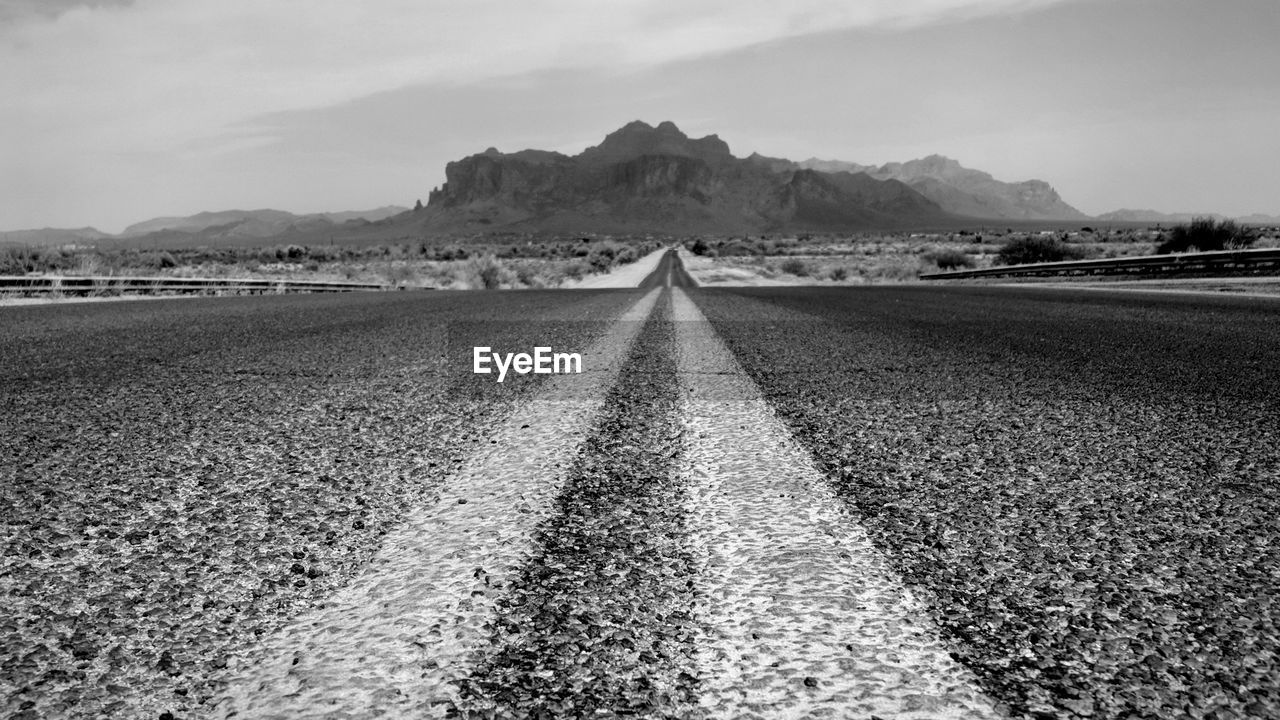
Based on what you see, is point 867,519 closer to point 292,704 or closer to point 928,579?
point 928,579

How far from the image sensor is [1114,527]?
1.86m

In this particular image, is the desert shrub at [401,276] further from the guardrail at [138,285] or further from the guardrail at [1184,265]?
the guardrail at [1184,265]

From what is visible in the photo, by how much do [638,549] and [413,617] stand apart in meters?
0.48

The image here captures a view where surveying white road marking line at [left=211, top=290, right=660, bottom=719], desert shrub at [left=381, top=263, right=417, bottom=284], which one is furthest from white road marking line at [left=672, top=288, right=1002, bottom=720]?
desert shrub at [left=381, top=263, right=417, bottom=284]

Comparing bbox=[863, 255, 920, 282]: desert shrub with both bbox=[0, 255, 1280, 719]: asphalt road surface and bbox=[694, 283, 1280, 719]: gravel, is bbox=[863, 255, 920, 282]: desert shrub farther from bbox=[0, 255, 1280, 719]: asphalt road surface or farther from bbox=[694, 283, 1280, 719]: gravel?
bbox=[0, 255, 1280, 719]: asphalt road surface

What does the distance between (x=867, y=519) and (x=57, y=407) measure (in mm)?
3219

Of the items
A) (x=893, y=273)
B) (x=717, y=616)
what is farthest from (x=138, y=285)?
(x=893, y=273)

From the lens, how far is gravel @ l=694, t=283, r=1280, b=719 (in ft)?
4.02

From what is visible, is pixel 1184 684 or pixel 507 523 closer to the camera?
pixel 1184 684

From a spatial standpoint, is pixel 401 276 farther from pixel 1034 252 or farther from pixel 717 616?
pixel 717 616

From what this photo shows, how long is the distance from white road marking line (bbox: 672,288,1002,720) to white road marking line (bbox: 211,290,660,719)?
14.5 inches

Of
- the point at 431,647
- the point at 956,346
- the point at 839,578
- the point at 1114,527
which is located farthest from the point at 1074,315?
the point at 431,647

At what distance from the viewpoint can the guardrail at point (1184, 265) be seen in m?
18.3

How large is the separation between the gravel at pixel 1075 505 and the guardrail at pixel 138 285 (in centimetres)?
1416
